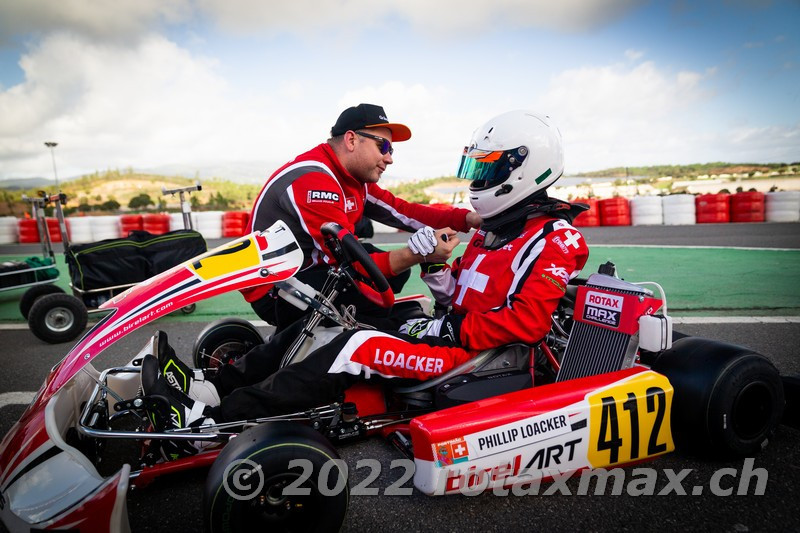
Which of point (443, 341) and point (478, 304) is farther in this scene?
point (478, 304)

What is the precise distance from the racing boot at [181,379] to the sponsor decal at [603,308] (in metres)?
1.73

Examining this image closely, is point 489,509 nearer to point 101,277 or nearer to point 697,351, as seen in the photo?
point 697,351

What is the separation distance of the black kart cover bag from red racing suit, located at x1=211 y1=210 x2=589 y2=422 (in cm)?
292

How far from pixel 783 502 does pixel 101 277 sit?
5.06 m

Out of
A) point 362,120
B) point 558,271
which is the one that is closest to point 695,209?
point 362,120

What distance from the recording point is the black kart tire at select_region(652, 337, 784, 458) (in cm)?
195

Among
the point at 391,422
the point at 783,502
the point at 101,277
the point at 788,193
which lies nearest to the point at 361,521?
the point at 391,422

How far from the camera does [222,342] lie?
9.74 ft

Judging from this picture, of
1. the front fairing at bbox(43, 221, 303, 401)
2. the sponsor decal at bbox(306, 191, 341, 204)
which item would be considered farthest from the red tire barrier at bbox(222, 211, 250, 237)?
the front fairing at bbox(43, 221, 303, 401)

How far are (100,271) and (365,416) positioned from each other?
3645 millimetres

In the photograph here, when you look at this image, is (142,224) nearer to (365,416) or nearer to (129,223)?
(129,223)

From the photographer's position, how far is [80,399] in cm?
206

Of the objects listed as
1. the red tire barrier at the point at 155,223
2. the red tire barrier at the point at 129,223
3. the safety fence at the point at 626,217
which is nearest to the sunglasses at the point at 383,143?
the safety fence at the point at 626,217

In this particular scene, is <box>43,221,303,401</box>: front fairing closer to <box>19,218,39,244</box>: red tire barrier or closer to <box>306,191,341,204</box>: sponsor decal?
<box>306,191,341,204</box>: sponsor decal
